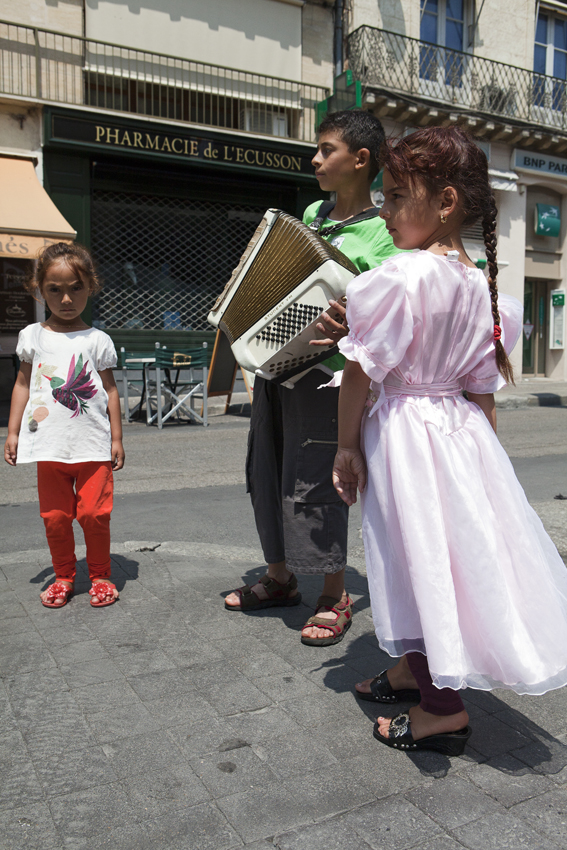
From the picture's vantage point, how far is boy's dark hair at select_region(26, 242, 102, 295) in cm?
316

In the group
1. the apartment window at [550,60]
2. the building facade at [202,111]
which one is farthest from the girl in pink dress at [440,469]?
the apartment window at [550,60]

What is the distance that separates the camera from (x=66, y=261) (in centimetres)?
316

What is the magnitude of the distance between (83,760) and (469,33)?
20.2 m

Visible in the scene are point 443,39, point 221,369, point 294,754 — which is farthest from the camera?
point 443,39

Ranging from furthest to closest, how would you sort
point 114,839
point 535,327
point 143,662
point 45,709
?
point 535,327
point 143,662
point 45,709
point 114,839

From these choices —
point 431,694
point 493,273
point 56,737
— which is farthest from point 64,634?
point 493,273

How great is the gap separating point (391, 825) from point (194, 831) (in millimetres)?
463

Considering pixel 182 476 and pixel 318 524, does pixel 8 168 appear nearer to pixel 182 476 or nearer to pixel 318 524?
pixel 182 476

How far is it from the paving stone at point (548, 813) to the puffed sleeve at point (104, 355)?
93.8 inches

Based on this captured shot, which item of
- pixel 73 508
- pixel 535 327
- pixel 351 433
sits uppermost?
pixel 535 327

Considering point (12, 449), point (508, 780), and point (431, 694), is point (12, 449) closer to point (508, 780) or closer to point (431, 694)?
point (431, 694)

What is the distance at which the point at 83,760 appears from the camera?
1.95 metres

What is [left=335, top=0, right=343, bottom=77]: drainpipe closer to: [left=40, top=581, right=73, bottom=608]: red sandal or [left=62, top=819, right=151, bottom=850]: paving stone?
[left=40, top=581, right=73, bottom=608]: red sandal

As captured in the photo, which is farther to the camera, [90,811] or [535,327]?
[535,327]
